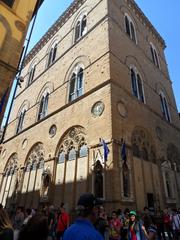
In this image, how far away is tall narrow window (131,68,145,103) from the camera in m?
12.2

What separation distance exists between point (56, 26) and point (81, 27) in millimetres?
4532

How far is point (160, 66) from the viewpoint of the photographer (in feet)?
59.3

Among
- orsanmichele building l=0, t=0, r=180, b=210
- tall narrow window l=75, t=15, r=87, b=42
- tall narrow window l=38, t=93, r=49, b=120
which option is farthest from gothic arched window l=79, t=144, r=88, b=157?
tall narrow window l=75, t=15, r=87, b=42

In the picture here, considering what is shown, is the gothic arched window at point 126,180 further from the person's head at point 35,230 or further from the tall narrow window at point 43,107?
the tall narrow window at point 43,107

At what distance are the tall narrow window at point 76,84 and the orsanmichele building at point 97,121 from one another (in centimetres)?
8

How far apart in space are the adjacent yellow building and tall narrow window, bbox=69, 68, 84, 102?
450 cm

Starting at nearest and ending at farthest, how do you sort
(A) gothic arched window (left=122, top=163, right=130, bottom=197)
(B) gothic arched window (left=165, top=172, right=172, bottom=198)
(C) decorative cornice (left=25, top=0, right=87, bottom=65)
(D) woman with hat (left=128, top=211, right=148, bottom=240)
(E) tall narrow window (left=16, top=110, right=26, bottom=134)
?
1. (D) woman with hat (left=128, top=211, right=148, bottom=240)
2. (A) gothic arched window (left=122, top=163, right=130, bottom=197)
3. (B) gothic arched window (left=165, top=172, right=172, bottom=198)
4. (C) decorative cornice (left=25, top=0, right=87, bottom=65)
5. (E) tall narrow window (left=16, top=110, right=26, bottom=134)

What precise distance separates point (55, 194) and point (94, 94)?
560 cm

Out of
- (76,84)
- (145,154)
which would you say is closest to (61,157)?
(145,154)

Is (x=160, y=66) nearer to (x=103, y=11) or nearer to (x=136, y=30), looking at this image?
(x=136, y=30)

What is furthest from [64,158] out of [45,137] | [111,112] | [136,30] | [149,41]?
[149,41]

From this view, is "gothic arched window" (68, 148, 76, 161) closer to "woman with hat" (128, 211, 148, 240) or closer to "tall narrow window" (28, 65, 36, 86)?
"woman with hat" (128, 211, 148, 240)

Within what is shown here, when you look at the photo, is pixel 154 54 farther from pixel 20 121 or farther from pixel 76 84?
pixel 20 121

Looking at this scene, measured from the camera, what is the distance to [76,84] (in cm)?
1262
